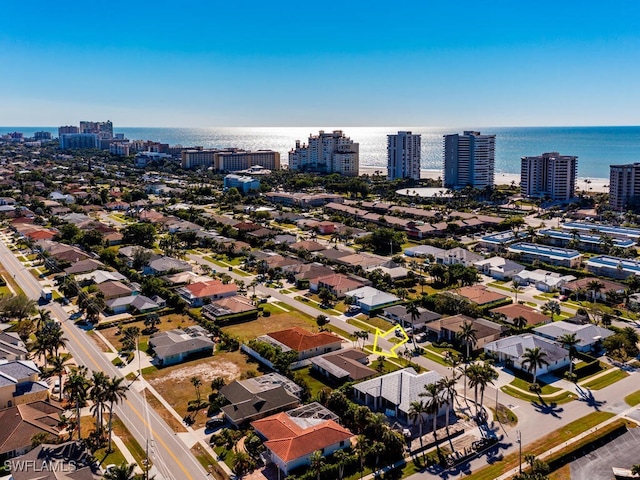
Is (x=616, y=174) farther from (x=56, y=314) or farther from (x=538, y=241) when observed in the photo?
(x=56, y=314)

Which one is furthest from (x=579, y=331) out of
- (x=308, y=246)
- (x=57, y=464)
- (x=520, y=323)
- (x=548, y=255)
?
(x=308, y=246)

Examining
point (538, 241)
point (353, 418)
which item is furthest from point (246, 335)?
point (538, 241)

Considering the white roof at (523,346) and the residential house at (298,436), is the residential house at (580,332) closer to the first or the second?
the white roof at (523,346)

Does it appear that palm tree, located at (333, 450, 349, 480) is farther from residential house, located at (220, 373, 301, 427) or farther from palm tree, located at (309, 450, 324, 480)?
residential house, located at (220, 373, 301, 427)

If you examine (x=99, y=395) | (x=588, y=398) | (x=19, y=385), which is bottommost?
(x=588, y=398)

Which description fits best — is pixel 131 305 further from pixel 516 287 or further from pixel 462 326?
pixel 516 287

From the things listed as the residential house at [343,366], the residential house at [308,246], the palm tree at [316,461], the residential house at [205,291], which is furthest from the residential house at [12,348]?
the residential house at [308,246]
